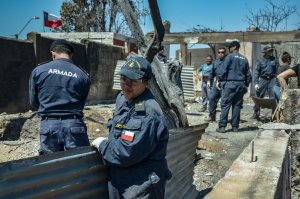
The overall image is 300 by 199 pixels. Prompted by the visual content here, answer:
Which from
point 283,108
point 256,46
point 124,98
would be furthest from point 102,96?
point 124,98

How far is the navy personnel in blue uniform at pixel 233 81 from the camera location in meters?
8.02

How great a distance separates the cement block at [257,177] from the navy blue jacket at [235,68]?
111 inches

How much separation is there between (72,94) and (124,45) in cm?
1547

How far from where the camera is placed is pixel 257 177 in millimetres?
4086

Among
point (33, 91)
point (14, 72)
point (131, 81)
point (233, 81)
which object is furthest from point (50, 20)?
point (131, 81)

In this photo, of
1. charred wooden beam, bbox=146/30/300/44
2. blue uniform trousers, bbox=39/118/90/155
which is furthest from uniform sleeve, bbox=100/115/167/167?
charred wooden beam, bbox=146/30/300/44

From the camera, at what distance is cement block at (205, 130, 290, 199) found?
3.67 metres

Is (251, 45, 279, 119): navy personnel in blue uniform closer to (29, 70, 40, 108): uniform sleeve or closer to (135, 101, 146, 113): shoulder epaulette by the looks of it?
(29, 70, 40, 108): uniform sleeve

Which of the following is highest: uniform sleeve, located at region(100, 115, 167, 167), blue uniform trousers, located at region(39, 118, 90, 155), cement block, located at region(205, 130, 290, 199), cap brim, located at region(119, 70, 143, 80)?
cap brim, located at region(119, 70, 143, 80)

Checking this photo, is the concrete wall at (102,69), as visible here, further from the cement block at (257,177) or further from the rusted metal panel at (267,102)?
the cement block at (257,177)

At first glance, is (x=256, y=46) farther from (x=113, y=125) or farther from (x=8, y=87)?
(x=113, y=125)

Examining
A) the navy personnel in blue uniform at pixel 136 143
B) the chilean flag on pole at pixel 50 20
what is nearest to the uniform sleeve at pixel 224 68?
the navy personnel in blue uniform at pixel 136 143

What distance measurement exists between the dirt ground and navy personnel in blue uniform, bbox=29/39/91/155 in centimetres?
176

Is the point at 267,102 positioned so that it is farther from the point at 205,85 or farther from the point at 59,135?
the point at 59,135
